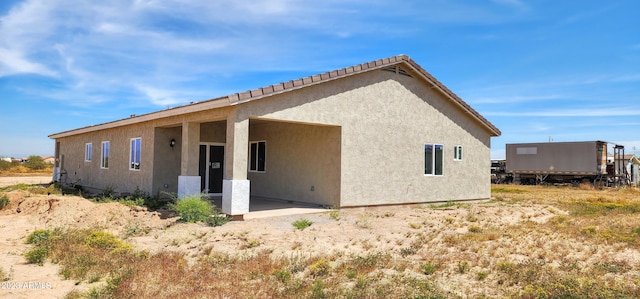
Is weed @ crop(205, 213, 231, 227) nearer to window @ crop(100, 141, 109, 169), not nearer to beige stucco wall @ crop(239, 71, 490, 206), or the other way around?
beige stucco wall @ crop(239, 71, 490, 206)

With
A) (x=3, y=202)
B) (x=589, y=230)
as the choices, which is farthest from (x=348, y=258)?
(x=3, y=202)

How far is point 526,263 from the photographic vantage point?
7.34 metres

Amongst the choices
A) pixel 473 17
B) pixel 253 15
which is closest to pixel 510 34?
pixel 473 17

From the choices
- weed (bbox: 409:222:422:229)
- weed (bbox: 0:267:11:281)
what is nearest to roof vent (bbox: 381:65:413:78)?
weed (bbox: 409:222:422:229)

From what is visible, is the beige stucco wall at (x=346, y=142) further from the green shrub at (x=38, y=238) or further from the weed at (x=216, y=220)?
the green shrub at (x=38, y=238)

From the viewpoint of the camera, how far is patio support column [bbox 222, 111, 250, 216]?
1103cm

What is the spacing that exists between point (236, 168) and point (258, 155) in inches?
252

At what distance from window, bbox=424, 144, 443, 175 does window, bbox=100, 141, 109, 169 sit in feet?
45.2

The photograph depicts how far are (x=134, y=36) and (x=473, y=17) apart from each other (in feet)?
36.6

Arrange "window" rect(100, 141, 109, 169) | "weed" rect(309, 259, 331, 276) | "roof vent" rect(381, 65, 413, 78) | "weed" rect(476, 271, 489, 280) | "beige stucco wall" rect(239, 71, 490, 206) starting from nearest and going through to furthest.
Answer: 1. "weed" rect(476, 271, 489, 280)
2. "weed" rect(309, 259, 331, 276)
3. "beige stucco wall" rect(239, 71, 490, 206)
4. "roof vent" rect(381, 65, 413, 78)
5. "window" rect(100, 141, 109, 169)

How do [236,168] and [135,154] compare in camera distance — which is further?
[135,154]

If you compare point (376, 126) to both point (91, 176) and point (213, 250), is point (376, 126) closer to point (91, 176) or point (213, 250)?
point (213, 250)

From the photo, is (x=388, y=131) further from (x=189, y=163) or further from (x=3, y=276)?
(x=3, y=276)

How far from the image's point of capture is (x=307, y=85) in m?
12.2
